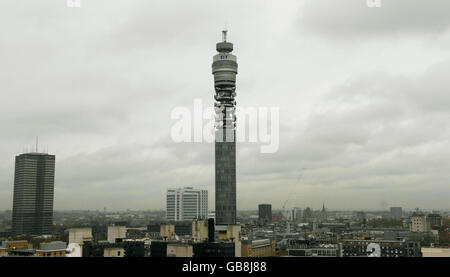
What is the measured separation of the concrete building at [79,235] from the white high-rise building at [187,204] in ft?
36.8

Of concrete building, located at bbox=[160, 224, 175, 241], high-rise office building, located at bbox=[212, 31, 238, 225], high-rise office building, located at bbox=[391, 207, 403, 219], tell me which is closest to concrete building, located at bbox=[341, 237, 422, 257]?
concrete building, located at bbox=[160, 224, 175, 241]

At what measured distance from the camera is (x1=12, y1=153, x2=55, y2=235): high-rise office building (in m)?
13.3

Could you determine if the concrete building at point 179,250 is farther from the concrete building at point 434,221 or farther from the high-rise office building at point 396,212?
the concrete building at point 434,221

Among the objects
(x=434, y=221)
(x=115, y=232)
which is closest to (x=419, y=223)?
(x=434, y=221)

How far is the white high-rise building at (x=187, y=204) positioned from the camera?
2595 cm

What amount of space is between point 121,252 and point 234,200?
698 inches

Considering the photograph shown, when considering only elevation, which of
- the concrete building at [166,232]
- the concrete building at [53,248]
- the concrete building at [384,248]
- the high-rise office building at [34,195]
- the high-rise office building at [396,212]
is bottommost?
the concrete building at [384,248]

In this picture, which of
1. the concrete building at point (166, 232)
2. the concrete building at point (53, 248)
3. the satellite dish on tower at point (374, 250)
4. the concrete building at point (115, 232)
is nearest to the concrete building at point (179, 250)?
the concrete building at point (53, 248)

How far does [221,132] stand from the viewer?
2847 centimetres

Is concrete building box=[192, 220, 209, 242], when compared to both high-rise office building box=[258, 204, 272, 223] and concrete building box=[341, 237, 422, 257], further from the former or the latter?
high-rise office building box=[258, 204, 272, 223]

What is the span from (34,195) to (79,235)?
6.90 ft
